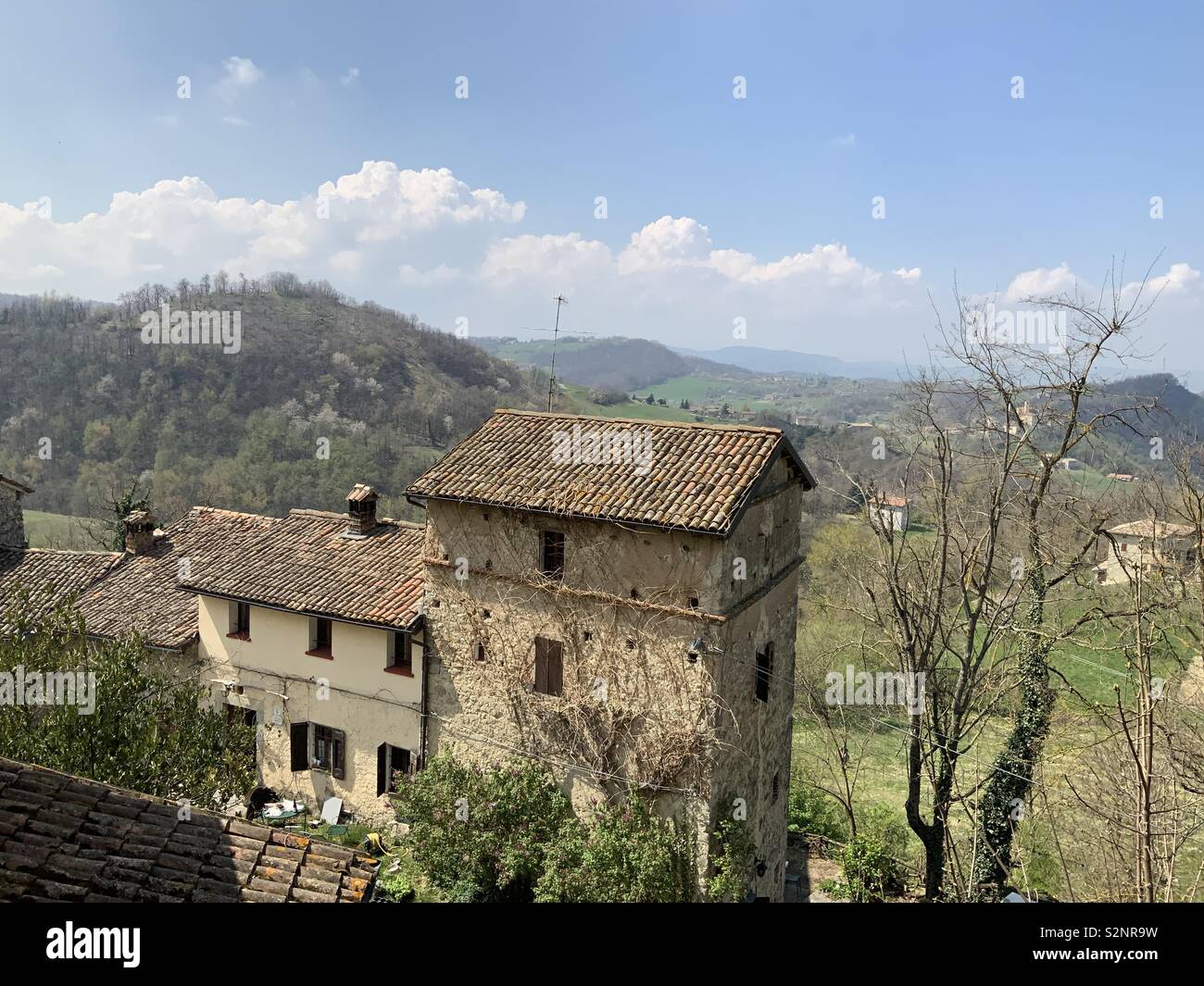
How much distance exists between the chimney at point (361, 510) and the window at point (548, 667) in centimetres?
736

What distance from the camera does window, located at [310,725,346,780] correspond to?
1953 centimetres

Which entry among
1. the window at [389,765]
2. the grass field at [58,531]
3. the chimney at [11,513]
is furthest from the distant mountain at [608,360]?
the window at [389,765]

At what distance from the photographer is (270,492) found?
59312 millimetres

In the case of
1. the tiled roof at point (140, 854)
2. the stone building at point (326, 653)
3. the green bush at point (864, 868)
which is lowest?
the green bush at point (864, 868)

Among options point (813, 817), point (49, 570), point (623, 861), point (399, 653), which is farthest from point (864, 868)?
point (49, 570)

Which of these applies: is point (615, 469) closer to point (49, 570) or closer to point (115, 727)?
point (115, 727)

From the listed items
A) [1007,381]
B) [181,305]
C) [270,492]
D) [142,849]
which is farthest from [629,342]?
[142,849]

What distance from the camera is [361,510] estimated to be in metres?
21.6

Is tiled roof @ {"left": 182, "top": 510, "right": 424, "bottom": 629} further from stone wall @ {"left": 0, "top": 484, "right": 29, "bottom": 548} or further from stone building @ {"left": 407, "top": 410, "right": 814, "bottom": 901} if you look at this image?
stone wall @ {"left": 0, "top": 484, "right": 29, "bottom": 548}

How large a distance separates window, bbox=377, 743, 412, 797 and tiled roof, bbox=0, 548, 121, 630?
11.3 metres

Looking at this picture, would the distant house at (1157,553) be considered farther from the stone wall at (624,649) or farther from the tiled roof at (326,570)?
the tiled roof at (326,570)

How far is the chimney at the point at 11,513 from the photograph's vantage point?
27.1 meters
